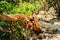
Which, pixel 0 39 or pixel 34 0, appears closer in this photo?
pixel 0 39

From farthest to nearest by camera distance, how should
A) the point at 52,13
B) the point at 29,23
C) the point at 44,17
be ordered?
the point at 52,13, the point at 44,17, the point at 29,23

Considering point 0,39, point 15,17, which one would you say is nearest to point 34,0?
point 15,17

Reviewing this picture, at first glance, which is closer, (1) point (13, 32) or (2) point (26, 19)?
(1) point (13, 32)

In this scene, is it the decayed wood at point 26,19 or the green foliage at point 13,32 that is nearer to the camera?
the green foliage at point 13,32

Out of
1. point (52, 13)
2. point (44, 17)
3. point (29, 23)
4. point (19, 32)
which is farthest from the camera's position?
point (52, 13)

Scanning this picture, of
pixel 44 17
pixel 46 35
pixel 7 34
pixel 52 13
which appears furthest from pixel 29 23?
pixel 52 13

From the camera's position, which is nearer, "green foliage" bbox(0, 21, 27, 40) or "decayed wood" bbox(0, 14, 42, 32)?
"green foliage" bbox(0, 21, 27, 40)

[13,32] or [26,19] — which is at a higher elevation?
[26,19]

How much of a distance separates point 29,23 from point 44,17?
8.41 m

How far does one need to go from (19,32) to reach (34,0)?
11040 mm

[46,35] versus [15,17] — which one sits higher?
[15,17]

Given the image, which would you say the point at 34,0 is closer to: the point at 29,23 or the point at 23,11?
the point at 23,11

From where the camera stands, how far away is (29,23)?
14680mm

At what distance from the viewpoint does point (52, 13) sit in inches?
974
